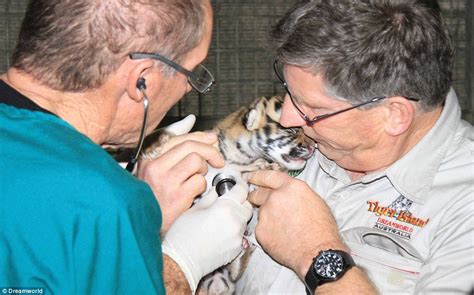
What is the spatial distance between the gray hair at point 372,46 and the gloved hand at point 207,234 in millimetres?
514

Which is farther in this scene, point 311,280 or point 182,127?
point 182,127

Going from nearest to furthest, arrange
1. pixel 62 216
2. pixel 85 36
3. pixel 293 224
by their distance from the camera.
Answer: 1. pixel 62 216
2. pixel 85 36
3. pixel 293 224

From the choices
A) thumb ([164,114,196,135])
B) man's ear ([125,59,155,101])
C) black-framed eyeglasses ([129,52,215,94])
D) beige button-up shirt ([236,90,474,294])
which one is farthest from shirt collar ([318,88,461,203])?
man's ear ([125,59,155,101])

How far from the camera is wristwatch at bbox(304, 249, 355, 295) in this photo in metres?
2.35

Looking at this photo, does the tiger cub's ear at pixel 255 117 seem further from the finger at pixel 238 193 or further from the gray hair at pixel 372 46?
the gray hair at pixel 372 46

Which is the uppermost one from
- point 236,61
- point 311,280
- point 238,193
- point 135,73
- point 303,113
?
point 135,73

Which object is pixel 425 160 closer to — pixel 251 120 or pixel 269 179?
pixel 269 179

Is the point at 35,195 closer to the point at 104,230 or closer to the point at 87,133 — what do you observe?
the point at 104,230

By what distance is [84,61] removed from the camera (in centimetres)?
190

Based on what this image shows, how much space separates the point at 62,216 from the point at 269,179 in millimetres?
1070

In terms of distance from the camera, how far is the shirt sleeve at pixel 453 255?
2.28 metres

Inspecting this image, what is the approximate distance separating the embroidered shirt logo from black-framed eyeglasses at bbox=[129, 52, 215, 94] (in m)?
0.74

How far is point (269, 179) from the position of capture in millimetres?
2648

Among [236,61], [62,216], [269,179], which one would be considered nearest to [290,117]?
[269,179]
